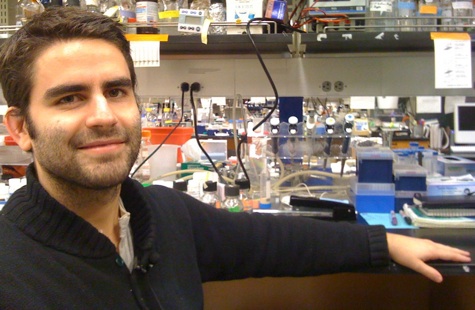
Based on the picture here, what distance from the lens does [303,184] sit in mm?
1532

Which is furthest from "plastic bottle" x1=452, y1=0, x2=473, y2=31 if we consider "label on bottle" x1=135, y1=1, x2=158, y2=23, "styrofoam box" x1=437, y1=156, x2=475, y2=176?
"label on bottle" x1=135, y1=1, x2=158, y2=23

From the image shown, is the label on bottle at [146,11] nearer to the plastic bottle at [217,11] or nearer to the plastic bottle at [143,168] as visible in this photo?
the plastic bottle at [217,11]

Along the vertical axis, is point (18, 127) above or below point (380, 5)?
below

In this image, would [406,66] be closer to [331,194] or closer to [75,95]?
[331,194]

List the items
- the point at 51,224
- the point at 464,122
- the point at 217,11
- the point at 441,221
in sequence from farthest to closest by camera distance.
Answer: the point at 464,122 → the point at 217,11 → the point at 441,221 → the point at 51,224

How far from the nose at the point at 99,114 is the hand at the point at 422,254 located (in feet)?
2.30

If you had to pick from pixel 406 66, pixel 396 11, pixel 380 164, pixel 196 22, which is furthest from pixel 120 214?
pixel 406 66

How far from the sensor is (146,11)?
144cm

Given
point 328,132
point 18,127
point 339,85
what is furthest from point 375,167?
point 18,127

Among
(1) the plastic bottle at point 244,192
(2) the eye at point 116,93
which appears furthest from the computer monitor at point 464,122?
(2) the eye at point 116,93

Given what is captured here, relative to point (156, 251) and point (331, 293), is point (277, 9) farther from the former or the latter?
point (331, 293)

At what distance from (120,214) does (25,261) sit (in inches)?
11.4

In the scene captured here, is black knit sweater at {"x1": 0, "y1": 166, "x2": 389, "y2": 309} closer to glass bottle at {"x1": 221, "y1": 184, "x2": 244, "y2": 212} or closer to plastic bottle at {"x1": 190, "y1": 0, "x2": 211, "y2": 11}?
glass bottle at {"x1": 221, "y1": 184, "x2": 244, "y2": 212}

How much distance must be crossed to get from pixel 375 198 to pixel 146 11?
3.18 ft
